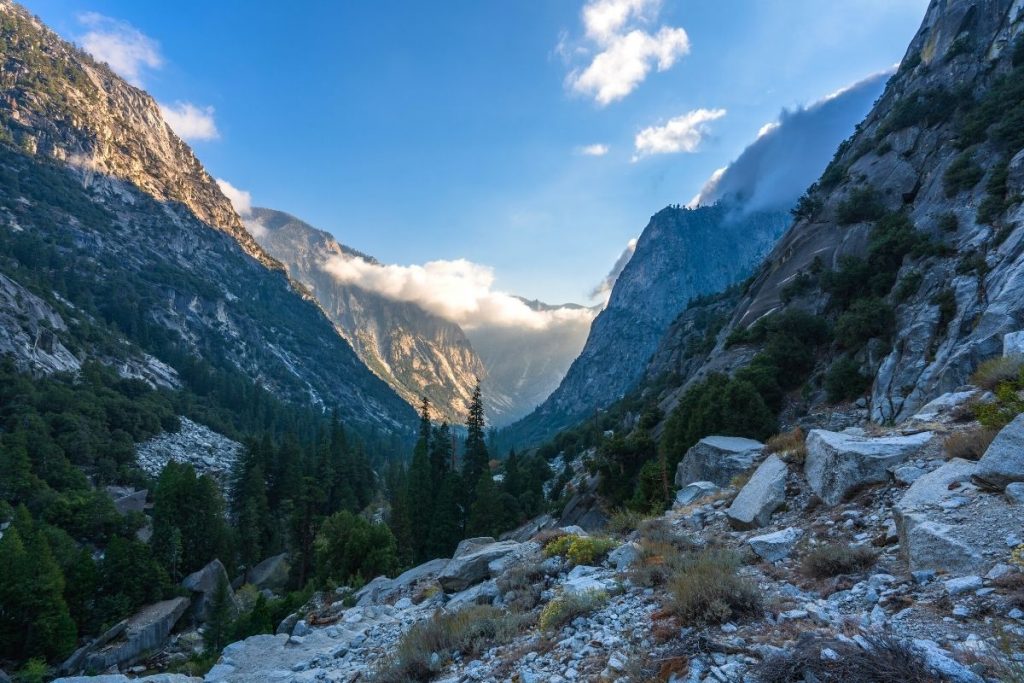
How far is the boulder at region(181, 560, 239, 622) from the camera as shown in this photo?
4053cm

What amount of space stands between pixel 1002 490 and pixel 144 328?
175335 mm

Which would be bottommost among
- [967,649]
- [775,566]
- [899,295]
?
[775,566]

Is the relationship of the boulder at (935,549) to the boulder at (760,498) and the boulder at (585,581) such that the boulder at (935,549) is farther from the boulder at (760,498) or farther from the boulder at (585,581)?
the boulder at (585,581)

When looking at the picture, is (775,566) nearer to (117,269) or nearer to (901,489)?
(901,489)

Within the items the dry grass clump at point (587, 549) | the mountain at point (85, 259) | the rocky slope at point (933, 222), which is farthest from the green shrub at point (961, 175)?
the mountain at point (85, 259)

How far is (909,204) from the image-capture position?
45000mm

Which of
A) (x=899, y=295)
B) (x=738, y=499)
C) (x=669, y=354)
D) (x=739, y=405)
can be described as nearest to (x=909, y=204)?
(x=899, y=295)

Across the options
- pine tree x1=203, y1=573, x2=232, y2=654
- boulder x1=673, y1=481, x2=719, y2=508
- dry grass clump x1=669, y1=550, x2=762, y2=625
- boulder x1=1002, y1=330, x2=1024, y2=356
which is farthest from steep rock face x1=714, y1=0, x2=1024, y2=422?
pine tree x1=203, y1=573, x2=232, y2=654

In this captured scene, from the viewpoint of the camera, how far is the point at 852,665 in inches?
179

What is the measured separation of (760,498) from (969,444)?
4.37 metres

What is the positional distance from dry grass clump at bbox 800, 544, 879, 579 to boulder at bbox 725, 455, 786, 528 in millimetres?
3601

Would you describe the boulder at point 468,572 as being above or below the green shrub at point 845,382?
below

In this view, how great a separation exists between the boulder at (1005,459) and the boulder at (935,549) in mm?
1232

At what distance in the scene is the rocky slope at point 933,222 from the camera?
26.0m
